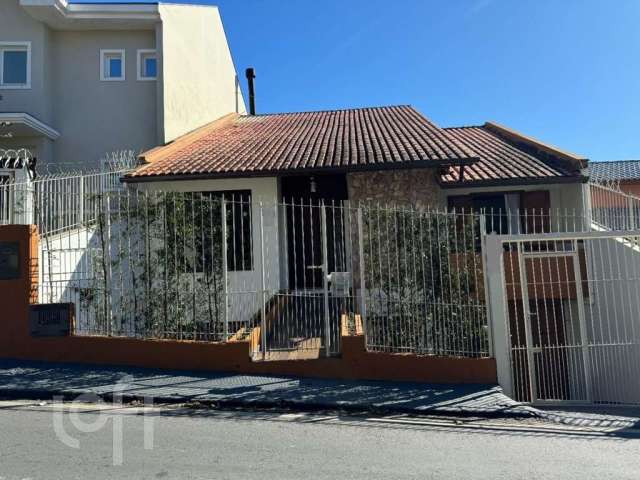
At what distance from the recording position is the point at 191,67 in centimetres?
1580

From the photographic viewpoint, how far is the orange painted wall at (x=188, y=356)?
6672 millimetres

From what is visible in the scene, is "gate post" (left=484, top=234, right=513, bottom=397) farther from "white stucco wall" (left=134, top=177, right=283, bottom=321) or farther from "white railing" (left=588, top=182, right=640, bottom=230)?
"white railing" (left=588, top=182, right=640, bottom=230)

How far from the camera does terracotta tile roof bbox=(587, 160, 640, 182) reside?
26534 mm

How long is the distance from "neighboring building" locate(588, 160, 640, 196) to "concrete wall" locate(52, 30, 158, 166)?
21.6 meters

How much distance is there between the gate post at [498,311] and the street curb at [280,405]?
659mm

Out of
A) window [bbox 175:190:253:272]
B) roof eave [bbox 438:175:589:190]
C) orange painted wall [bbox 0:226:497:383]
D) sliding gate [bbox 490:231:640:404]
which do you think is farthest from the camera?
roof eave [bbox 438:175:589:190]

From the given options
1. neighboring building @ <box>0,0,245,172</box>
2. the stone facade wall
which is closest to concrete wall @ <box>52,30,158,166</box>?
neighboring building @ <box>0,0,245,172</box>

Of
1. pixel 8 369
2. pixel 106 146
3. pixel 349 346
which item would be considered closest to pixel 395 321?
pixel 349 346

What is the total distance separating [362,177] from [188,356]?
5.31 m

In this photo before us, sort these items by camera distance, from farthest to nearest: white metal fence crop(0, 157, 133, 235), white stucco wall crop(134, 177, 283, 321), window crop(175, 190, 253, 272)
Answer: white stucco wall crop(134, 177, 283, 321) < white metal fence crop(0, 157, 133, 235) < window crop(175, 190, 253, 272)

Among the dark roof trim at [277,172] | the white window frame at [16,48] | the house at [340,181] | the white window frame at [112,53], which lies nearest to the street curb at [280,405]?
the house at [340,181]

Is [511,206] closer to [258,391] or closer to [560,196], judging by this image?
[560,196]

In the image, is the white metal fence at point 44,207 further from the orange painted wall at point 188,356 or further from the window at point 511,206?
the window at point 511,206

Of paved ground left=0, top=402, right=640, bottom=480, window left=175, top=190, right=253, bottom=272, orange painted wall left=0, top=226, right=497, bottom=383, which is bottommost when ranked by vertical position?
paved ground left=0, top=402, right=640, bottom=480
